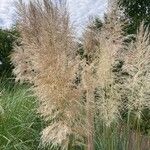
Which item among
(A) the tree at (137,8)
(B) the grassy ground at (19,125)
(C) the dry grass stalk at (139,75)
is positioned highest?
(A) the tree at (137,8)

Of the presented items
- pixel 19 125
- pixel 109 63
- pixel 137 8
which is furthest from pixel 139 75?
pixel 137 8

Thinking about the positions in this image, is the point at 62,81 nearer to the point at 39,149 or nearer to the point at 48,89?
the point at 48,89

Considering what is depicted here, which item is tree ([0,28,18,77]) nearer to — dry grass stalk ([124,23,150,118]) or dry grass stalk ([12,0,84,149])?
dry grass stalk ([124,23,150,118])

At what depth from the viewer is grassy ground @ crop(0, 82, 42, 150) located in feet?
19.5

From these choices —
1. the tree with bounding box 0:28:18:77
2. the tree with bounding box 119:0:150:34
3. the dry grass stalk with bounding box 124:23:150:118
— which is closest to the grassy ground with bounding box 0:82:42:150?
the dry grass stalk with bounding box 124:23:150:118

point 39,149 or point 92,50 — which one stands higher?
point 92,50

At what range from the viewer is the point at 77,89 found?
4188mm

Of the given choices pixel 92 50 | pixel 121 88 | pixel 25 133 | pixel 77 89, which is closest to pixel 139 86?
pixel 121 88

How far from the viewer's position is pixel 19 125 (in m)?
6.07

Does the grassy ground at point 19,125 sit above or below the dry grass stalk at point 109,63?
below

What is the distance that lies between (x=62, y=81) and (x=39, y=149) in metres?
2.14

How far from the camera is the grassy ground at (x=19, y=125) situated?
595 cm

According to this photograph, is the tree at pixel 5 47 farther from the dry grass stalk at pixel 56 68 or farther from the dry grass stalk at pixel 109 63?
the dry grass stalk at pixel 56 68

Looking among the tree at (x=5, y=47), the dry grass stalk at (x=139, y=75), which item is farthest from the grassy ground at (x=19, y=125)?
the tree at (x=5, y=47)
